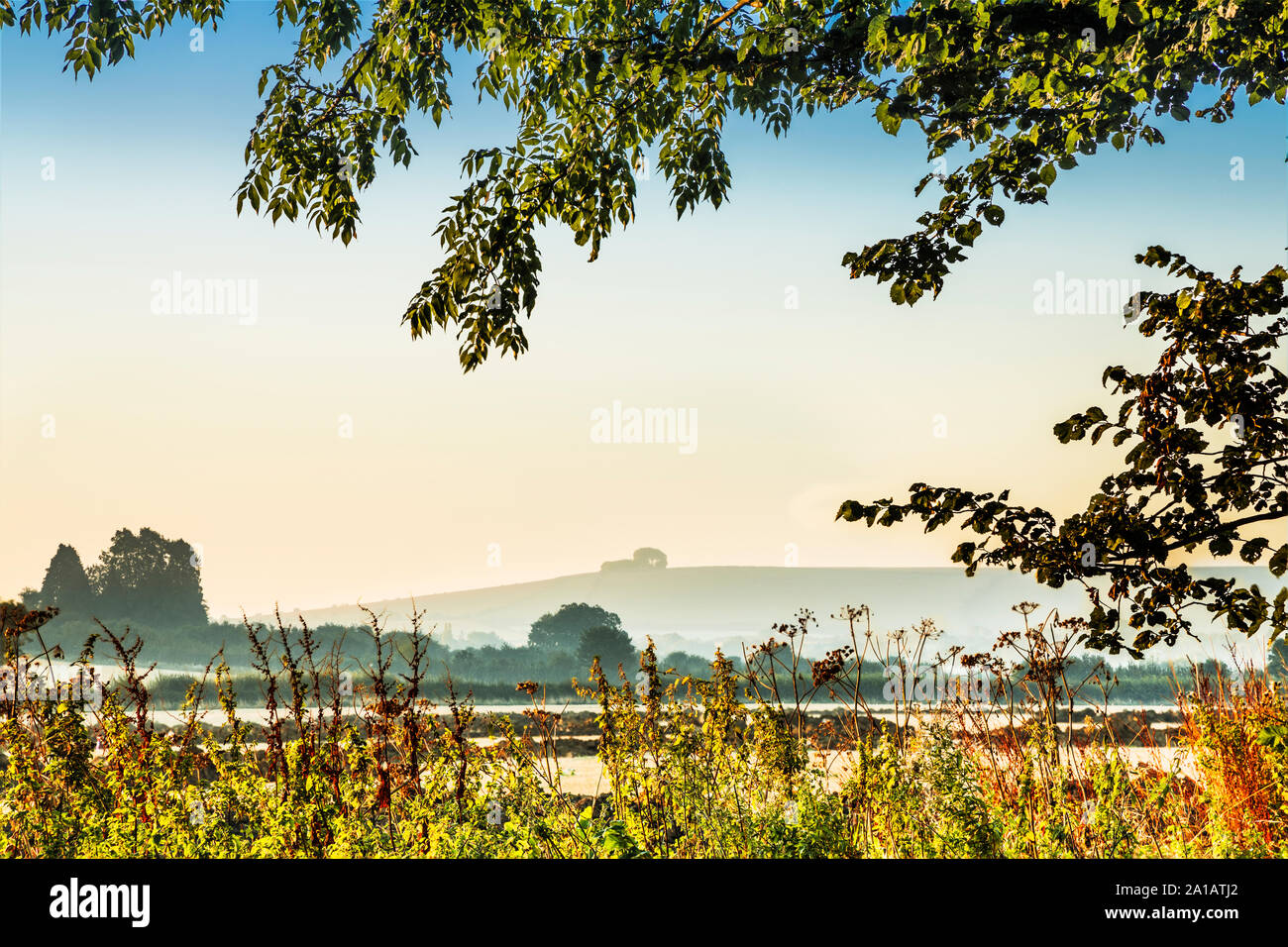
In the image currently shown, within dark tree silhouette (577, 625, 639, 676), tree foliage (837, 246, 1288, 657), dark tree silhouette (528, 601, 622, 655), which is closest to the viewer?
tree foliage (837, 246, 1288, 657)

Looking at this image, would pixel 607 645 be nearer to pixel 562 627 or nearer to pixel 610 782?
pixel 562 627

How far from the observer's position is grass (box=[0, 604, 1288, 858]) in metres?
3.59

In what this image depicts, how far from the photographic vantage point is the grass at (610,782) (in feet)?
11.8

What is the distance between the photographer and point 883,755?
397 centimetres

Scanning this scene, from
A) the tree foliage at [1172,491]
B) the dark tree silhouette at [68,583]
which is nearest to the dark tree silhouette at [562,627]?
the dark tree silhouette at [68,583]

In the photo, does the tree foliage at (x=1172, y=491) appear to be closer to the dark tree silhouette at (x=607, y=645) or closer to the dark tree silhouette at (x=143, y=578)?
the dark tree silhouette at (x=607, y=645)

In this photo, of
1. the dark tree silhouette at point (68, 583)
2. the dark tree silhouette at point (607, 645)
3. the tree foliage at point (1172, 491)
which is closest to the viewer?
the tree foliage at point (1172, 491)

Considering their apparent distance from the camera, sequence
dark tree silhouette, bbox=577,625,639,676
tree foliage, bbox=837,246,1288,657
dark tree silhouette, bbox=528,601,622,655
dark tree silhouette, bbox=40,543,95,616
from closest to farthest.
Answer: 1. tree foliage, bbox=837,246,1288,657
2. dark tree silhouette, bbox=577,625,639,676
3. dark tree silhouette, bbox=40,543,95,616
4. dark tree silhouette, bbox=528,601,622,655

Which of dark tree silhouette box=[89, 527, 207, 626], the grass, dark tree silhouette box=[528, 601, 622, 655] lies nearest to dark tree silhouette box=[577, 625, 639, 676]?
dark tree silhouette box=[528, 601, 622, 655]

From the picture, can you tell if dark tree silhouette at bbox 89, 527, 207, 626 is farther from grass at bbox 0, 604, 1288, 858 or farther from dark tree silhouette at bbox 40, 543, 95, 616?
grass at bbox 0, 604, 1288, 858
